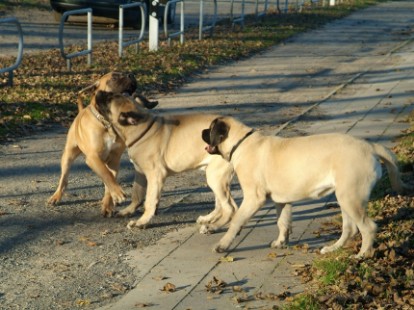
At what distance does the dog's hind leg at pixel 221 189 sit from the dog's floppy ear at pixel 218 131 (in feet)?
1.61

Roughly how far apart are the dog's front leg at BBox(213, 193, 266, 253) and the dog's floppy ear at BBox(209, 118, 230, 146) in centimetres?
Result: 52

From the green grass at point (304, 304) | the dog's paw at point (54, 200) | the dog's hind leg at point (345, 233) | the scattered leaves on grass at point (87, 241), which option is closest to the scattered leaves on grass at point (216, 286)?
the green grass at point (304, 304)

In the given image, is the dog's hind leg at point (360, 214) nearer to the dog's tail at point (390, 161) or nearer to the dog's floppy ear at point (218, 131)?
the dog's tail at point (390, 161)

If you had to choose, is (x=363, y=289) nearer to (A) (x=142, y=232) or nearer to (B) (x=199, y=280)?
(B) (x=199, y=280)

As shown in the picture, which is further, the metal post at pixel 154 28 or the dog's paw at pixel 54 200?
the metal post at pixel 154 28

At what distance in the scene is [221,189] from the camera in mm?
7562

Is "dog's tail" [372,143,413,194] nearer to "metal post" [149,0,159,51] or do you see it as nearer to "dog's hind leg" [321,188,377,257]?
"dog's hind leg" [321,188,377,257]

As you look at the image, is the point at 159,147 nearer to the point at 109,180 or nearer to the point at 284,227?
the point at 109,180

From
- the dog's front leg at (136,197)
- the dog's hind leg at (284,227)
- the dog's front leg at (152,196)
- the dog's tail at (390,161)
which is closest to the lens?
the dog's tail at (390,161)

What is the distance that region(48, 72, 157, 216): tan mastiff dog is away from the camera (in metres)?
7.98

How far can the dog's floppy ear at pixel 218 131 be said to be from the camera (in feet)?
23.1

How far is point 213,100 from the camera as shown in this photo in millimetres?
14180

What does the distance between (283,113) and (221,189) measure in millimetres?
5900

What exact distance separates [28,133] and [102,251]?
4615 mm
